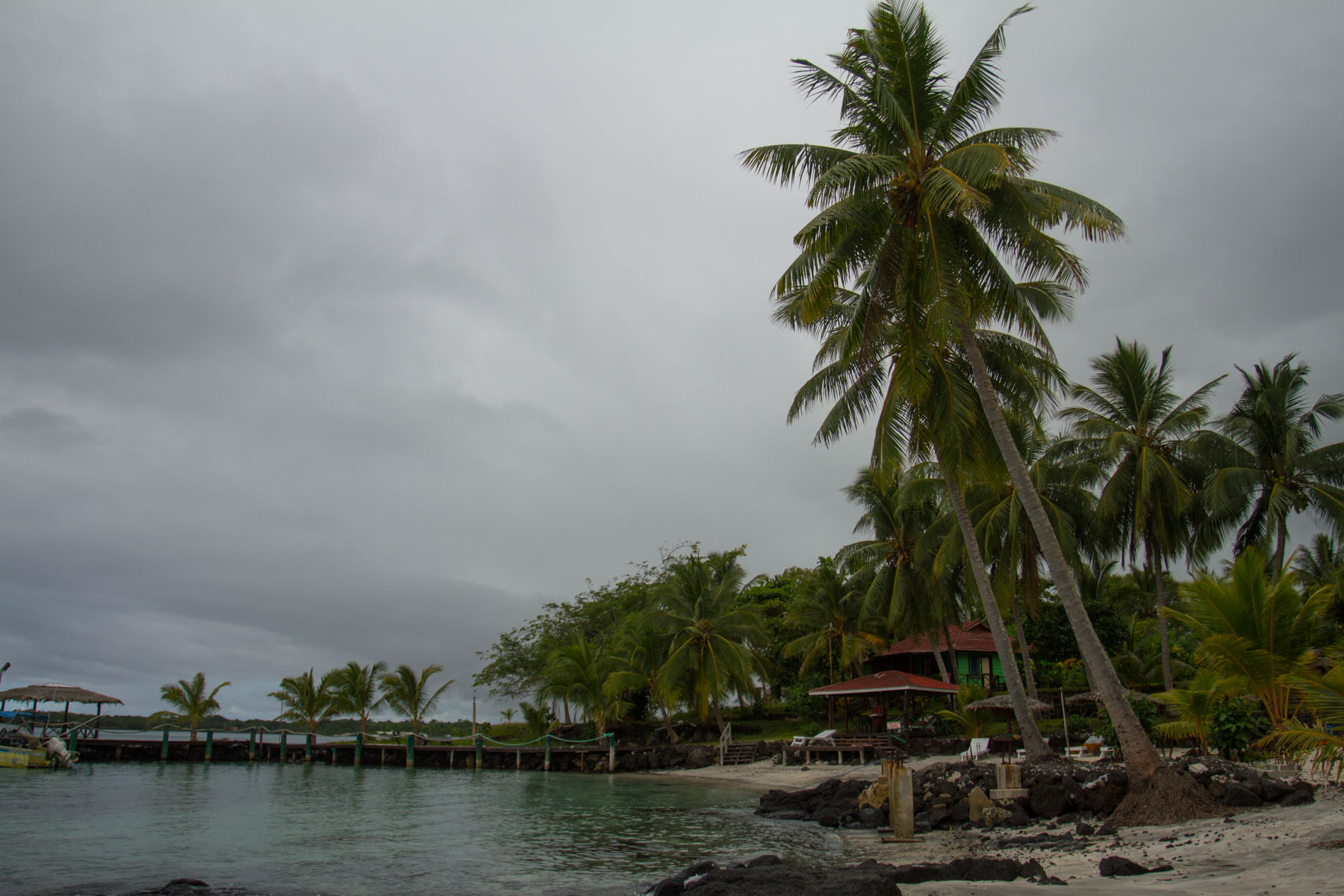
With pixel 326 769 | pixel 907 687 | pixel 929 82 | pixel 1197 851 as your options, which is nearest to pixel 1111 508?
pixel 907 687

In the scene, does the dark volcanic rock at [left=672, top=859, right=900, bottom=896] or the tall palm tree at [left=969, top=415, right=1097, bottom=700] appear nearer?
→ the dark volcanic rock at [left=672, top=859, right=900, bottom=896]

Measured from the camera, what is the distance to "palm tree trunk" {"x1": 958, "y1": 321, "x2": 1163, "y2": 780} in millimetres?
11492

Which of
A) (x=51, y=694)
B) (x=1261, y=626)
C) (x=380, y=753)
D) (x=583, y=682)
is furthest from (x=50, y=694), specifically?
(x=1261, y=626)

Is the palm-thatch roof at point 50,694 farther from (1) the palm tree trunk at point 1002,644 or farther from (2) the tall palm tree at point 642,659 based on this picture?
(1) the palm tree trunk at point 1002,644

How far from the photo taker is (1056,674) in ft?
107

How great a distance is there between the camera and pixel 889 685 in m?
25.9

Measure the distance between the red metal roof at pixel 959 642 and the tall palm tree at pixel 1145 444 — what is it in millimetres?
13479

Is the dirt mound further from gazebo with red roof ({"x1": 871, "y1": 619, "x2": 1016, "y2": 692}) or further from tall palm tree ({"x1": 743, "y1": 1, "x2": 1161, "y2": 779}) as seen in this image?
gazebo with red roof ({"x1": 871, "y1": 619, "x2": 1016, "y2": 692})

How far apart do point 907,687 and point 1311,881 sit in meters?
20.5

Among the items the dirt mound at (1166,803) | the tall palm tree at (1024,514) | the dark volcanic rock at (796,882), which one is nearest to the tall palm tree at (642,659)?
the tall palm tree at (1024,514)

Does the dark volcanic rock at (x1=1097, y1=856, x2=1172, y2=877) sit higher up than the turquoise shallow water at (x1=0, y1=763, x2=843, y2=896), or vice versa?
the dark volcanic rock at (x1=1097, y1=856, x2=1172, y2=877)

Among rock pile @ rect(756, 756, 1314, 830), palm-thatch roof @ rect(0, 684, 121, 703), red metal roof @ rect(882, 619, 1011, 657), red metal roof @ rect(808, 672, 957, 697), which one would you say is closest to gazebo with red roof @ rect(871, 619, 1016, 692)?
red metal roof @ rect(882, 619, 1011, 657)

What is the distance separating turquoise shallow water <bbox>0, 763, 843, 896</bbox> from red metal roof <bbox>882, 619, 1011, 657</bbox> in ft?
45.6

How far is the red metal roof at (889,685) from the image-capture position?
25891 mm
